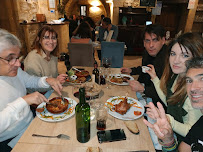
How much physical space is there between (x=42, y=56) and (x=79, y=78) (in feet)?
1.99

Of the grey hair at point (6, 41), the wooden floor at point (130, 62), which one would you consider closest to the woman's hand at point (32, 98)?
the grey hair at point (6, 41)

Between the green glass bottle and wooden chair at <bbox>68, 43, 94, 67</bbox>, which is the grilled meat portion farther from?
wooden chair at <bbox>68, 43, 94, 67</bbox>

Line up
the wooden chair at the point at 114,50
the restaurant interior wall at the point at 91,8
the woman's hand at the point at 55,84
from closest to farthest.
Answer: the woman's hand at the point at 55,84 < the wooden chair at the point at 114,50 < the restaurant interior wall at the point at 91,8

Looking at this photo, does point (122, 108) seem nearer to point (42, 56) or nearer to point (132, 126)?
point (132, 126)

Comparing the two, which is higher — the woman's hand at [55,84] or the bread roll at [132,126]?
the woman's hand at [55,84]

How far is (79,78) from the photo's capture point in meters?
1.70

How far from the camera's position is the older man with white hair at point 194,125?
82 centimetres

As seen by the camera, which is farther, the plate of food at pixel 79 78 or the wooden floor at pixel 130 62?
the wooden floor at pixel 130 62

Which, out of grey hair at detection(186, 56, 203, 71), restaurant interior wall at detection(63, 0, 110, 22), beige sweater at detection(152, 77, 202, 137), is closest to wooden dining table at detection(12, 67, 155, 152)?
beige sweater at detection(152, 77, 202, 137)

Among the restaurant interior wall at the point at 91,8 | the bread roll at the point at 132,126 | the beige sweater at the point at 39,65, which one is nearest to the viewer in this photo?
the bread roll at the point at 132,126

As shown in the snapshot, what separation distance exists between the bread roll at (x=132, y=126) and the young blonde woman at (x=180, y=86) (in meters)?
0.13

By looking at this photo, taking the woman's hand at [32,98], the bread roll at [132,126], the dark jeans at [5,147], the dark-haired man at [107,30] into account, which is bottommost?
the dark jeans at [5,147]

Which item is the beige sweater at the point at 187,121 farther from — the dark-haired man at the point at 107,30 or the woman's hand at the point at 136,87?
the dark-haired man at the point at 107,30

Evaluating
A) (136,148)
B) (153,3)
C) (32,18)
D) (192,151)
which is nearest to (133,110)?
(136,148)
